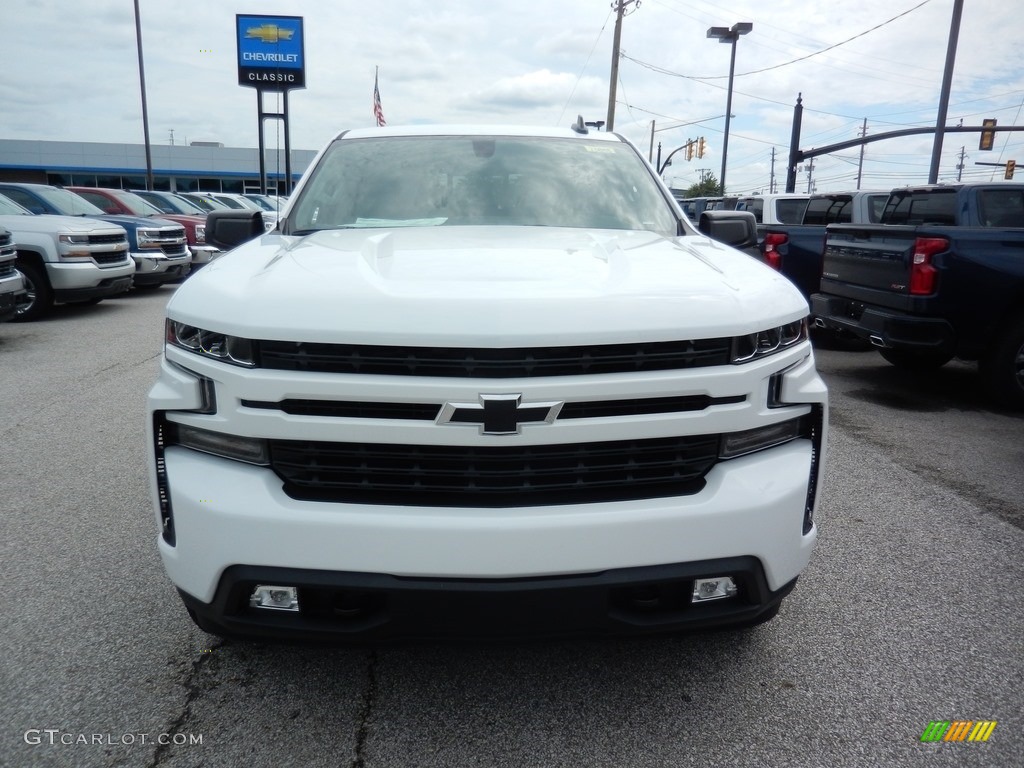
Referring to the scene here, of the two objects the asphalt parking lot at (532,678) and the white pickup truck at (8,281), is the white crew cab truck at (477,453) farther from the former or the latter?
the white pickup truck at (8,281)

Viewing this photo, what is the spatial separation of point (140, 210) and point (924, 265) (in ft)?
47.4

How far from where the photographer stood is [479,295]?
2088 millimetres

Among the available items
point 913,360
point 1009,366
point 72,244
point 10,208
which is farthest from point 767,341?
point 10,208

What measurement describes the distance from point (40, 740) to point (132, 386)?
5.09 meters

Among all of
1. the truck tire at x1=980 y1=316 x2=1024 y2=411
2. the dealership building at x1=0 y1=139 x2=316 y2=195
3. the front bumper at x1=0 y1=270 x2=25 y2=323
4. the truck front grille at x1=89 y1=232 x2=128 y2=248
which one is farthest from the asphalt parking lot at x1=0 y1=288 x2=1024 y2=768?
the dealership building at x1=0 y1=139 x2=316 y2=195

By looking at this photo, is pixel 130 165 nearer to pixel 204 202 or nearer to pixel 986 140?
pixel 204 202

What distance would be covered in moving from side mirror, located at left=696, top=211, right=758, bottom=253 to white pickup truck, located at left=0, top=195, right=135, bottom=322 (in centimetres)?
987

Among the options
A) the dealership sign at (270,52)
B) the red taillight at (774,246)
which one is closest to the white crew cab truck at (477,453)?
the red taillight at (774,246)

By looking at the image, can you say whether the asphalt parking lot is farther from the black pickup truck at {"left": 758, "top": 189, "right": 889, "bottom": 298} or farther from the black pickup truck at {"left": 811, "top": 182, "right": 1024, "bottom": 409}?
the black pickup truck at {"left": 758, "top": 189, "right": 889, "bottom": 298}

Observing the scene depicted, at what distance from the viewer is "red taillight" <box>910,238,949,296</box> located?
6.34 meters

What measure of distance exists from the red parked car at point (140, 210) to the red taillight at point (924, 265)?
12483 millimetres

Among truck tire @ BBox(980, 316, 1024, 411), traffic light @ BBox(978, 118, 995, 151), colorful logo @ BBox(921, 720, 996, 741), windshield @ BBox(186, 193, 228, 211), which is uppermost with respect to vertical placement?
traffic light @ BBox(978, 118, 995, 151)

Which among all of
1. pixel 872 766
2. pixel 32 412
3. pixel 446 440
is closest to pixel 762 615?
pixel 872 766

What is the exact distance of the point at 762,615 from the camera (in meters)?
2.24
